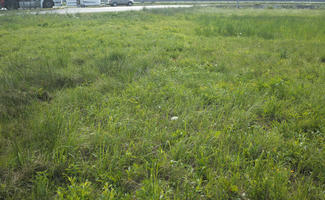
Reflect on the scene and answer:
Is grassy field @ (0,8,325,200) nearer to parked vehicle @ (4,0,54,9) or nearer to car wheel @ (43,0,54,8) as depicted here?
parked vehicle @ (4,0,54,9)

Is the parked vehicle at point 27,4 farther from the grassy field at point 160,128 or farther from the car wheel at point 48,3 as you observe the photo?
the grassy field at point 160,128

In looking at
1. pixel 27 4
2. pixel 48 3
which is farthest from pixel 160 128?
pixel 48 3

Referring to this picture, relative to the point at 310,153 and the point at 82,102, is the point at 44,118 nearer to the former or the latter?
the point at 82,102

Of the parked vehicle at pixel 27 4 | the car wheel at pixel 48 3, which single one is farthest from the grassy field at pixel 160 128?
the car wheel at pixel 48 3

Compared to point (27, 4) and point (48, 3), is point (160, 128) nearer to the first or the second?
point (27, 4)

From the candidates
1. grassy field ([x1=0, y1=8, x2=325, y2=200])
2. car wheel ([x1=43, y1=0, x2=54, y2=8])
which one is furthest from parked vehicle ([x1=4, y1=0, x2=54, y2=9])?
grassy field ([x1=0, y1=8, x2=325, y2=200])

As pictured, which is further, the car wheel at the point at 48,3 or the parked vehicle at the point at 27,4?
the car wheel at the point at 48,3

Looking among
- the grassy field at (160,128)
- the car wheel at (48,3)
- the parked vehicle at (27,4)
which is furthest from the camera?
the car wheel at (48,3)

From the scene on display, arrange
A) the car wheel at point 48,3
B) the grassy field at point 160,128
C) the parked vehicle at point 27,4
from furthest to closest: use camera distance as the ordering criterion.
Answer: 1. the car wheel at point 48,3
2. the parked vehicle at point 27,4
3. the grassy field at point 160,128

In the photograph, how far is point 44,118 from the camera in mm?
2418

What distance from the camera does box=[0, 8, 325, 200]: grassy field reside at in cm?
182

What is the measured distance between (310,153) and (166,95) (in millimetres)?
2046

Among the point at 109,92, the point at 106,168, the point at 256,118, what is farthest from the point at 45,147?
the point at 256,118

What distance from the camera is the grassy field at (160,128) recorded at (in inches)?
71.6
